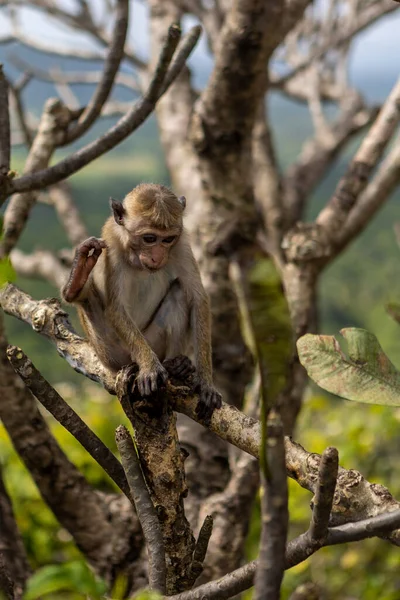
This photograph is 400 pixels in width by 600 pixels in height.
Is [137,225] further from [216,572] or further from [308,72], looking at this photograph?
[308,72]

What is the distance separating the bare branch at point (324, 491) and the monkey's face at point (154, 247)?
1.91 meters

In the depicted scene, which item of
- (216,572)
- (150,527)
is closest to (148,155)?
(216,572)

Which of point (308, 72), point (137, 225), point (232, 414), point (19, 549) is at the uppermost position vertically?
point (308, 72)

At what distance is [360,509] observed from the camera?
1677mm

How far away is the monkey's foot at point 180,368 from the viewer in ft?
9.23

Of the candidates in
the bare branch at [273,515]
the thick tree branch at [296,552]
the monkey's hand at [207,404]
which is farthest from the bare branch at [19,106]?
the bare branch at [273,515]

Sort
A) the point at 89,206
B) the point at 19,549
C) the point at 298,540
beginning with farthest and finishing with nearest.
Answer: the point at 89,206 → the point at 19,549 → the point at 298,540

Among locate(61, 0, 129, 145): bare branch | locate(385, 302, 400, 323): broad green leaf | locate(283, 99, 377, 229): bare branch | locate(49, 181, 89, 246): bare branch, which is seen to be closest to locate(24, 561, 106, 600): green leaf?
locate(385, 302, 400, 323): broad green leaf

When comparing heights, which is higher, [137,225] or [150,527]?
[137,225]

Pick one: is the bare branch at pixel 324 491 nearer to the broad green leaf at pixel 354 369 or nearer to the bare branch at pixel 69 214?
the broad green leaf at pixel 354 369

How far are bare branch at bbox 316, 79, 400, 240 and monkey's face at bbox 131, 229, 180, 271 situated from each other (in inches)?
32.9

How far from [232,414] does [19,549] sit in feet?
4.44

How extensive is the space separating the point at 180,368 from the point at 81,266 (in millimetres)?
532

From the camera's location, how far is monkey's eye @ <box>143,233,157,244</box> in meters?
3.18
